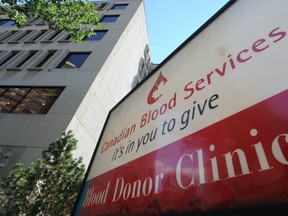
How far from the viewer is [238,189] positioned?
148 cm

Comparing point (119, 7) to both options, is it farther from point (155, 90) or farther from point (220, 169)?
point (220, 169)

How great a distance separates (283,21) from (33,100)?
10.7m

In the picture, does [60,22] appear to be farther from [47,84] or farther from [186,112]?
[186,112]

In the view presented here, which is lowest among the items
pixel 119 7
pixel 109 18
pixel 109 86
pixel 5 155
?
pixel 5 155

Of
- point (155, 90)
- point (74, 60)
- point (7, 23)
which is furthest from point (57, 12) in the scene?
point (7, 23)

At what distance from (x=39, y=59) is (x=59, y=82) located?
11.8 feet

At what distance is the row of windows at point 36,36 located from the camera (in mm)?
15537

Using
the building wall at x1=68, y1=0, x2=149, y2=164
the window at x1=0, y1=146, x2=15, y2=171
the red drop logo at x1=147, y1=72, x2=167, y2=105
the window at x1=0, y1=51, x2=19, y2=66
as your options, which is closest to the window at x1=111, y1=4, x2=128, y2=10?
the building wall at x1=68, y1=0, x2=149, y2=164

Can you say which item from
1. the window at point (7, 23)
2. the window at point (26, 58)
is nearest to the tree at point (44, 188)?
the window at point (26, 58)

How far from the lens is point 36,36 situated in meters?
17.0

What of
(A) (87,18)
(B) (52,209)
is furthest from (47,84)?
(B) (52,209)

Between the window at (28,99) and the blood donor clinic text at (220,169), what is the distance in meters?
8.75

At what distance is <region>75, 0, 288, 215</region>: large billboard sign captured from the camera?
152 centimetres

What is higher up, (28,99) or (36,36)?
(36,36)
